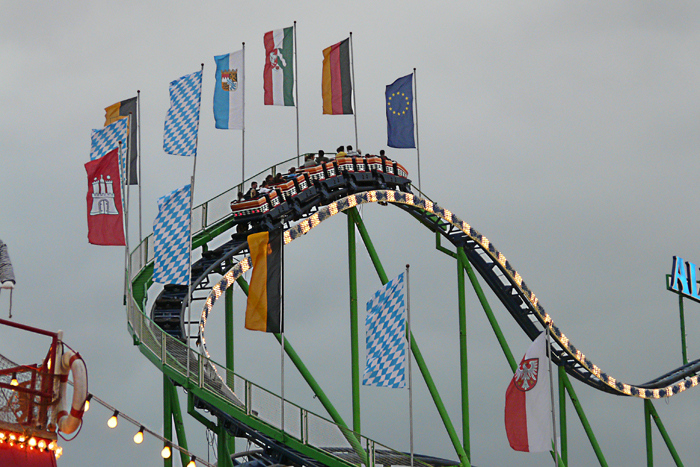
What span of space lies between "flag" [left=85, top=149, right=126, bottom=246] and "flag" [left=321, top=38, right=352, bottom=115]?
32.2 feet

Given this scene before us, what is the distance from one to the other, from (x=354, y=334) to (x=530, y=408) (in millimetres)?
8013

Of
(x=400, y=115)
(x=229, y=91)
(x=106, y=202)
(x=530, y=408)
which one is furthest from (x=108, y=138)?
(x=400, y=115)

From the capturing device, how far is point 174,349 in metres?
20.2

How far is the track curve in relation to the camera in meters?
26.9

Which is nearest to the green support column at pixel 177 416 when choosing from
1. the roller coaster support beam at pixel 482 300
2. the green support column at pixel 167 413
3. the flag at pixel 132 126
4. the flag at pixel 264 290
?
the green support column at pixel 167 413

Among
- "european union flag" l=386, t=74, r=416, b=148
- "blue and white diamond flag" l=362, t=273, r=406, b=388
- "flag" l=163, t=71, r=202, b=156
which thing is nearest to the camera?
"blue and white diamond flag" l=362, t=273, r=406, b=388

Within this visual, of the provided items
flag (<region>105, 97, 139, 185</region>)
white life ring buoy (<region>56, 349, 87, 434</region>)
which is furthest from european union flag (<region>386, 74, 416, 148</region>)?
white life ring buoy (<region>56, 349, 87, 434</region>)

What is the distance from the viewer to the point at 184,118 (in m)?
21.4

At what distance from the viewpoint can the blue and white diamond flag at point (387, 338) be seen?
1845 cm

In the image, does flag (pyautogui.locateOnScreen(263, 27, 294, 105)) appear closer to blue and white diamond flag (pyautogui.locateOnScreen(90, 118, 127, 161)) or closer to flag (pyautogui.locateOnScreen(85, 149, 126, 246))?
blue and white diamond flag (pyautogui.locateOnScreen(90, 118, 127, 161))

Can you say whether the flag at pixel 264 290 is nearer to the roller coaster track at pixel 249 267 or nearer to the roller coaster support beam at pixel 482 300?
the roller coaster track at pixel 249 267

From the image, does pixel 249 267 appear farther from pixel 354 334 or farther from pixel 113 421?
pixel 113 421

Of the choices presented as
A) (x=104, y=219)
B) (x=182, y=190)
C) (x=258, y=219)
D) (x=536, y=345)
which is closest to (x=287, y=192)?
(x=258, y=219)

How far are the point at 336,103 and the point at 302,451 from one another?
11.8 meters
